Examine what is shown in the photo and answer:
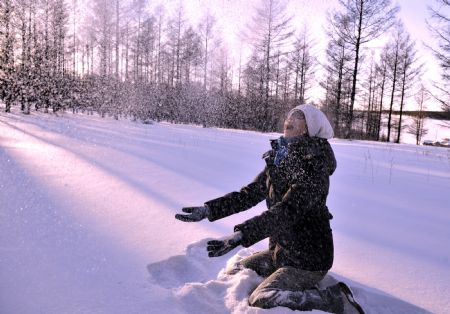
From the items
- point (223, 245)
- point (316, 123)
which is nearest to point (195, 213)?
point (223, 245)

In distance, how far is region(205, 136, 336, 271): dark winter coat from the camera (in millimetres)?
1961

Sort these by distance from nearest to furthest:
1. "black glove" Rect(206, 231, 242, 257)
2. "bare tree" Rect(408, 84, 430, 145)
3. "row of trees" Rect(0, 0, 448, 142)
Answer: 1. "black glove" Rect(206, 231, 242, 257)
2. "row of trees" Rect(0, 0, 448, 142)
3. "bare tree" Rect(408, 84, 430, 145)

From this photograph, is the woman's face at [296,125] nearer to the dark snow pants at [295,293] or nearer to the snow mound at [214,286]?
the dark snow pants at [295,293]

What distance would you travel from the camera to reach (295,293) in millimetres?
2051

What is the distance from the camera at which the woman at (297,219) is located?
1965 mm

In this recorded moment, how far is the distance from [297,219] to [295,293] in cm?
42

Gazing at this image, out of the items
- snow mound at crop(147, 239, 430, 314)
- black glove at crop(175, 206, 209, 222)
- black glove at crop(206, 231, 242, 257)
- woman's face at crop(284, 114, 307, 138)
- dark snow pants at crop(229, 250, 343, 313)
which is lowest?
snow mound at crop(147, 239, 430, 314)

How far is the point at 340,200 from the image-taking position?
4.92 m

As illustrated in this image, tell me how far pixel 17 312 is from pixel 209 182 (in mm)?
3792

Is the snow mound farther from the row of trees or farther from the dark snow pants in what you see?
the row of trees

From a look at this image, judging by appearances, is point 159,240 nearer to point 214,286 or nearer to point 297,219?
point 214,286

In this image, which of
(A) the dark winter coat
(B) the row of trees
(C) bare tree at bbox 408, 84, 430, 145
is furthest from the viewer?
(C) bare tree at bbox 408, 84, 430, 145

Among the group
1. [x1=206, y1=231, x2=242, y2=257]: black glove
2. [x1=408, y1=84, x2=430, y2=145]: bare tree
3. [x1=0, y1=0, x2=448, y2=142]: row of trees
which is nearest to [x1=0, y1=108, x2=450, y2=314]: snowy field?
[x1=206, y1=231, x2=242, y2=257]: black glove

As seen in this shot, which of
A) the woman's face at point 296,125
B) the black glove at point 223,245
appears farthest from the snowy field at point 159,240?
the woman's face at point 296,125
